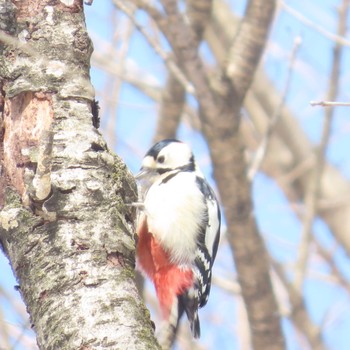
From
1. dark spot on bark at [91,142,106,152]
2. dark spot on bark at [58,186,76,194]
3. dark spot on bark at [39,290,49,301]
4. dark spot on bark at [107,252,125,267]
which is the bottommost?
dark spot on bark at [39,290,49,301]

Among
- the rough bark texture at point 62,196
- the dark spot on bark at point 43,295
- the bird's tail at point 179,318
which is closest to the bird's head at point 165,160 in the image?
the bird's tail at point 179,318

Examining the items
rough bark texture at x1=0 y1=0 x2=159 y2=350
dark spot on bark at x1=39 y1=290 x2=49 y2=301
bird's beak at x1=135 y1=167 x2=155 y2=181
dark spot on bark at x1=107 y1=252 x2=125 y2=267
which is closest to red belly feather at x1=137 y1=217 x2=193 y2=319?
bird's beak at x1=135 y1=167 x2=155 y2=181

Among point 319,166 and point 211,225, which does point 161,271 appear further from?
point 319,166

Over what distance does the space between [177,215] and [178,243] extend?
11 cm

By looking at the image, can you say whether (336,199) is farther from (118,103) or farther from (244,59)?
(244,59)

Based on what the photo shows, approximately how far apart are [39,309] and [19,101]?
2.12ft

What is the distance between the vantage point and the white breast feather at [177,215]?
3.22 m

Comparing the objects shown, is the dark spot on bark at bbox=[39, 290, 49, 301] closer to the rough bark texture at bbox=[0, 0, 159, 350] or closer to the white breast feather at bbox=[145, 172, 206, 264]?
the rough bark texture at bbox=[0, 0, 159, 350]

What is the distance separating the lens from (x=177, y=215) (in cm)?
327

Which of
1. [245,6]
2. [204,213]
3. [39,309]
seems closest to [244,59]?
[245,6]

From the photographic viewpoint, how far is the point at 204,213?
131 inches

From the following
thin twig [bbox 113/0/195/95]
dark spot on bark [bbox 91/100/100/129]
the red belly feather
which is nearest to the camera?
dark spot on bark [bbox 91/100/100/129]

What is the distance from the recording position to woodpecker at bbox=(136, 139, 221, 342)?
321 cm

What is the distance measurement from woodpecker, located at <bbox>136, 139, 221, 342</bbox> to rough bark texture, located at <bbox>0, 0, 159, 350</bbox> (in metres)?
0.88
